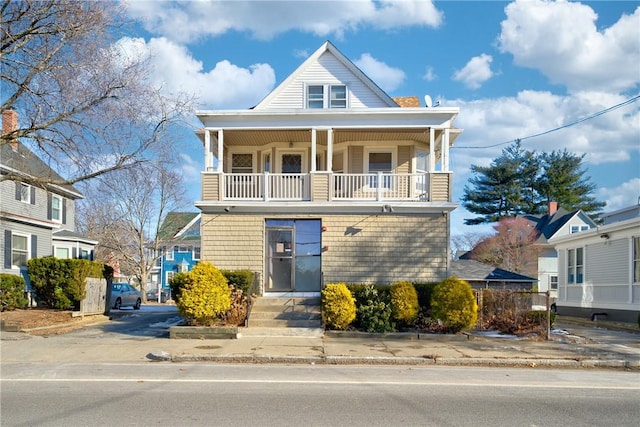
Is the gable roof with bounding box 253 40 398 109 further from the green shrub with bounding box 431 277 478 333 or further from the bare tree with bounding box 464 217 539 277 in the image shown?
the bare tree with bounding box 464 217 539 277

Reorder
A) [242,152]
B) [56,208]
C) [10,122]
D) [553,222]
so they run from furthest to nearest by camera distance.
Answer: [553,222]
[56,208]
[242,152]
[10,122]

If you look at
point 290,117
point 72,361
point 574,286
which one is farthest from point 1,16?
point 574,286

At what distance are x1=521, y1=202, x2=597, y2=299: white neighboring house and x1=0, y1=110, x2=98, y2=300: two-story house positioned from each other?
3448 centimetres

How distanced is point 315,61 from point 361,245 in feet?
24.7

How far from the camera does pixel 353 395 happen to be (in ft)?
25.4

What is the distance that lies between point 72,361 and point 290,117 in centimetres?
1031

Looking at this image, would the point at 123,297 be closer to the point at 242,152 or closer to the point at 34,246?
Answer: the point at 34,246

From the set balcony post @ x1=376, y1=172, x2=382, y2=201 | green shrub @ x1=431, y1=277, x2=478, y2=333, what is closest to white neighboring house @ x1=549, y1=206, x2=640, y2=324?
green shrub @ x1=431, y1=277, x2=478, y2=333

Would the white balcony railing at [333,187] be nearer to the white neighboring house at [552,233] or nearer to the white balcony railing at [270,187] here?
the white balcony railing at [270,187]

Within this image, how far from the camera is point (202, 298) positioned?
1405 centimetres

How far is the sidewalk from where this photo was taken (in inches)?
436

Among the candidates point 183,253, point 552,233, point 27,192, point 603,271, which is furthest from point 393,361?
point 183,253

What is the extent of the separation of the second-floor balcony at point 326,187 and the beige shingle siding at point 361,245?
738 mm

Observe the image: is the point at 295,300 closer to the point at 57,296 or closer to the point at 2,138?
the point at 57,296
